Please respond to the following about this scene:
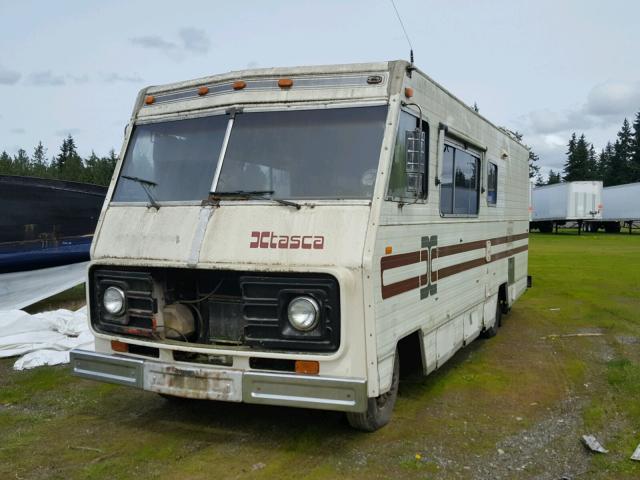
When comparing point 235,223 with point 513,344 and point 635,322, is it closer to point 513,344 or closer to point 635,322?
point 513,344

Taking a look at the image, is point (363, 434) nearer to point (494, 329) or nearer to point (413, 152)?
point (413, 152)

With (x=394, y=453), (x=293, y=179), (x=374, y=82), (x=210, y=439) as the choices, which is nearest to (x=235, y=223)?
(x=293, y=179)

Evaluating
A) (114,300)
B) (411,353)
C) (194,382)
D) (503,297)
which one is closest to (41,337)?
(114,300)

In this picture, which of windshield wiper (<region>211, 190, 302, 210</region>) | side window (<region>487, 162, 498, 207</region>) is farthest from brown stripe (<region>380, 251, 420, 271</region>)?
side window (<region>487, 162, 498, 207</region>)

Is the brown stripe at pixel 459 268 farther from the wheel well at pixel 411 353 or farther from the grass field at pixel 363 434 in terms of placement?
the grass field at pixel 363 434

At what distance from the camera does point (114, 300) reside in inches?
187

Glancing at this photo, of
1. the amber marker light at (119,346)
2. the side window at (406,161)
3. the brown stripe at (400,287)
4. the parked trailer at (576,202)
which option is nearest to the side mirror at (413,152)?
the side window at (406,161)

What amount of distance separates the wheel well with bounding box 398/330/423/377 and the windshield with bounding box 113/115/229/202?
86.8 inches

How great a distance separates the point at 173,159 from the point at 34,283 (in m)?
6.37

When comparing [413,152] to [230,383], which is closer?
[230,383]

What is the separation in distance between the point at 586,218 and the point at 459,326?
1414 inches

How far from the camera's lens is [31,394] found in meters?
6.21

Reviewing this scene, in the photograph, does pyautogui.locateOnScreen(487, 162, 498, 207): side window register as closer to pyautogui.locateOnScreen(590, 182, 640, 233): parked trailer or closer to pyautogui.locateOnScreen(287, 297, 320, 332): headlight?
pyautogui.locateOnScreen(287, 297, 320, 332): headlight

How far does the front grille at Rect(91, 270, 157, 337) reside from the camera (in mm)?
4645
